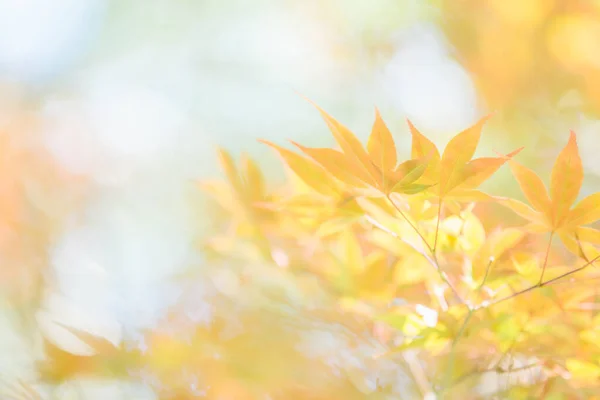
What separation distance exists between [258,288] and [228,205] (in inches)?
2.8

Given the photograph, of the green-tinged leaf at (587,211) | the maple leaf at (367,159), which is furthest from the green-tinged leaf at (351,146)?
the green-tinged leaf at (587,211)

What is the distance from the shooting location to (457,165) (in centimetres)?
23

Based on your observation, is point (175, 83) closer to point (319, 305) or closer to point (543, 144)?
point (543, 144)

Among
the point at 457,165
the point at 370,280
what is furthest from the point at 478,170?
the point at 370,280

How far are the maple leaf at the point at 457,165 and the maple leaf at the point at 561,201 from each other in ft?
0.05

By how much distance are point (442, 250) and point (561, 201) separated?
0.28 ft

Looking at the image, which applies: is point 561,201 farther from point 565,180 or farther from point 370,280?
point 370,280

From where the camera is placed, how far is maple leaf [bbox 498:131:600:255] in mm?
235

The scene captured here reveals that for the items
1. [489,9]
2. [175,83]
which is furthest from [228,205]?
[175,83]

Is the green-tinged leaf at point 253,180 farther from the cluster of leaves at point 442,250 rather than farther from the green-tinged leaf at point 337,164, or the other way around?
the green-tinged leaf at point 337,164

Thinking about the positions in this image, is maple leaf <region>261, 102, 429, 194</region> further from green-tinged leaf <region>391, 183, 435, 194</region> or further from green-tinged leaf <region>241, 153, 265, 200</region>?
green-tinged leaf <region>241, 153, 265, 200</region>

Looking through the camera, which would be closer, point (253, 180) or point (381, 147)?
point (381, 147)

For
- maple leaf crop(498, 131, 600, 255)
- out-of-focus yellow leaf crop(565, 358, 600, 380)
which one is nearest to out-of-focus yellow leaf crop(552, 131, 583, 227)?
maple leaf crop(498, 131, 600, 255)

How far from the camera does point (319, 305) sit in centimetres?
39
